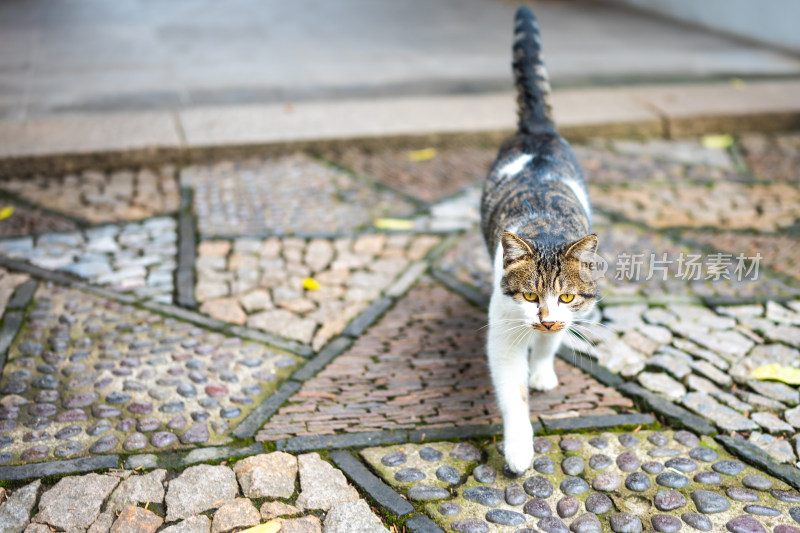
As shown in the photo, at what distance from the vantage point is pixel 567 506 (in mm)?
2516

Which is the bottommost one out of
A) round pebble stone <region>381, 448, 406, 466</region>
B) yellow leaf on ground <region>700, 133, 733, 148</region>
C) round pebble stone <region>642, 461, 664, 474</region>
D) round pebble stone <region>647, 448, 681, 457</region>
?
round pebble stone <region>642, 461, 664, 474</region>

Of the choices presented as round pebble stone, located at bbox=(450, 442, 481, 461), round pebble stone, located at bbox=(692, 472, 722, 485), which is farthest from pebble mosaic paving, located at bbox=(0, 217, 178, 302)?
round pebble stone, located at bbox=(692, 472, 722, 485)

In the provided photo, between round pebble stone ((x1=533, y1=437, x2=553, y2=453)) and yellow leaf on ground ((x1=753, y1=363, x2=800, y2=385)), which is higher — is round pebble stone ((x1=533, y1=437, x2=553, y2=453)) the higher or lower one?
the lower one

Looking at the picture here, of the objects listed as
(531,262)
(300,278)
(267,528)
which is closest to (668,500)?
(531,262)

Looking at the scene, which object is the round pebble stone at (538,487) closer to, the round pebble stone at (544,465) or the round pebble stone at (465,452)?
the round pebble stone at (544,465)

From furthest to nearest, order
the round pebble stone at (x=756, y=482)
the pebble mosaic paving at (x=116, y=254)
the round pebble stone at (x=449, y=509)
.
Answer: the pebble mosaic paving at (x=116, y=254)
the round pebble stone at (x=756, y=482)
the round pebble stone at (x=449, y=509)

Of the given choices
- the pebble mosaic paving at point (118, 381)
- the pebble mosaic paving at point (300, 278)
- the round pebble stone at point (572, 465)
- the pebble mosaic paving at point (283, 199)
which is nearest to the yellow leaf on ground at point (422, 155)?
the pebble mosaic paving at point (283, 199)

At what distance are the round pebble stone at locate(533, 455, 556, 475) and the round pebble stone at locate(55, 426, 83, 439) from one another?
1.80 m

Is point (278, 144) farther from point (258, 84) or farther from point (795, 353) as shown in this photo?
point (795, 353)

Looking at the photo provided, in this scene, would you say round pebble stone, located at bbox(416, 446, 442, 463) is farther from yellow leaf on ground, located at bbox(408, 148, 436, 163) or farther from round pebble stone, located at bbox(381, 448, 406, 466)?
yellow leaf on ground, located at bbox(408, 148, 436, 163)

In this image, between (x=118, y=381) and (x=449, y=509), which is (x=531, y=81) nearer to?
(x=449, y=509)

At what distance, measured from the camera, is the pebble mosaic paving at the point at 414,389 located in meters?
2.94

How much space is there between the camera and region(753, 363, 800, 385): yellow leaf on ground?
3.15m

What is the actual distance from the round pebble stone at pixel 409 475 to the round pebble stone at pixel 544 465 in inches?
17.3
